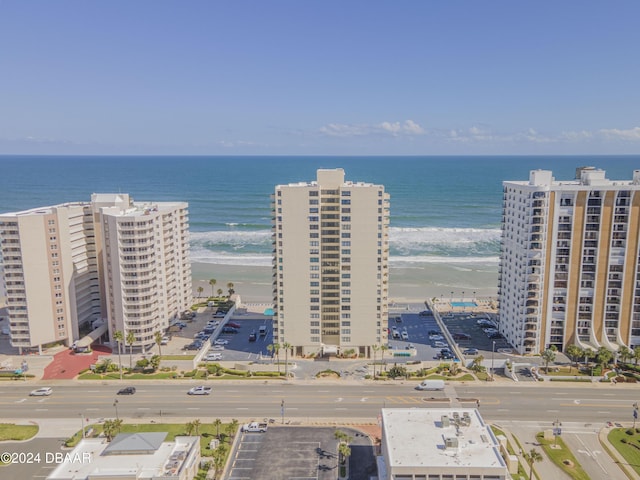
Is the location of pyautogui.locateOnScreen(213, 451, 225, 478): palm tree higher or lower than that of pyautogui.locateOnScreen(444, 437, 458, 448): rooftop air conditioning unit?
lower

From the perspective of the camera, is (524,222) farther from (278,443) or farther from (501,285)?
(278,443)

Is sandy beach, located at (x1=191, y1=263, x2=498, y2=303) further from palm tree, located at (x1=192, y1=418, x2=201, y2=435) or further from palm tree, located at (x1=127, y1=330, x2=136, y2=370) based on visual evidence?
palm tree, located at (x1=192, y1=418, x2=201, y2=435)

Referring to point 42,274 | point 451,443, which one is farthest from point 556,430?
point 42,274

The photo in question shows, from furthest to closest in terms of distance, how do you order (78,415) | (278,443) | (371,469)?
(78,415), (278,443), (371,469)

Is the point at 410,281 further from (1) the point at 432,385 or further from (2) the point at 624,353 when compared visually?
(1) the point at 432,385

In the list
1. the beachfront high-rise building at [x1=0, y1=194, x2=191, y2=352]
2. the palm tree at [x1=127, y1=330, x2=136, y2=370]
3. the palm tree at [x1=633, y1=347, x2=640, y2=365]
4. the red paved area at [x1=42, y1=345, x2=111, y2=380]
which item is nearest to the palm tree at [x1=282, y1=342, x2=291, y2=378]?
the beachfront high-rise building at [x1=0, y1=194, x2=191, y2=352]

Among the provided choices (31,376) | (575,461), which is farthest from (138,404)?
(575,461)
